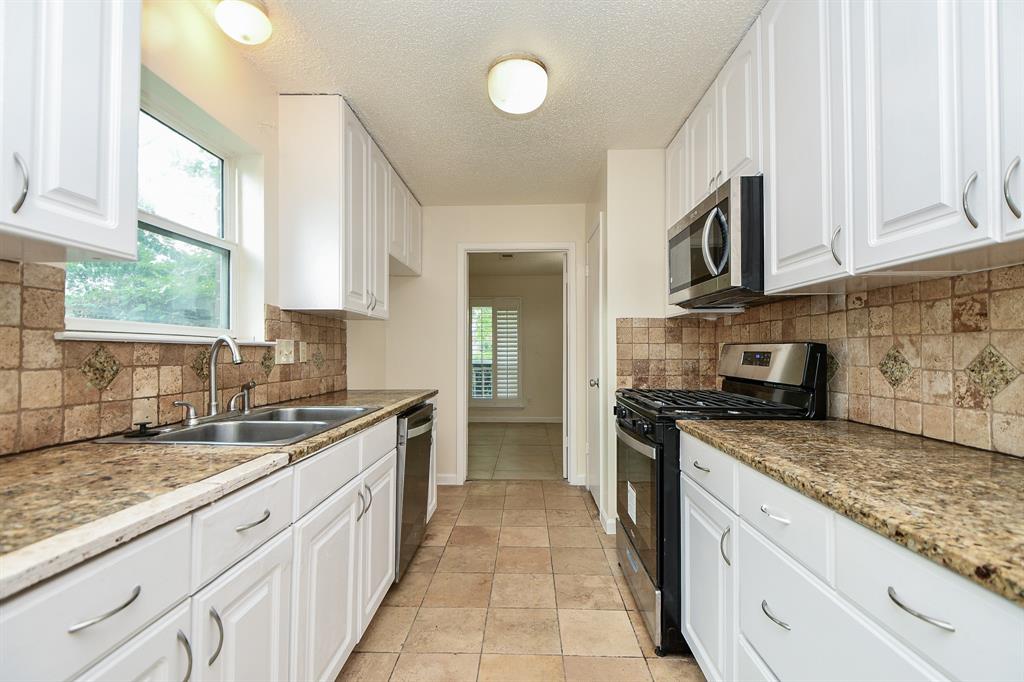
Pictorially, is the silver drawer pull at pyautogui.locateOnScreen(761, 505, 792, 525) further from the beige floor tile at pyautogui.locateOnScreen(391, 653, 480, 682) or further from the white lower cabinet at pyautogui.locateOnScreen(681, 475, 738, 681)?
the beige floor tile at pyautogui.locateOnScreen(391, 653, 480, 682)

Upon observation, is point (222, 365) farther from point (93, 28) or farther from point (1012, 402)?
point (1012, 402)

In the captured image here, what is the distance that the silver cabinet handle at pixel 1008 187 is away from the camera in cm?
79

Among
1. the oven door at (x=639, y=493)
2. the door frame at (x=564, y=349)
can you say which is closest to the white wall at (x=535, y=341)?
the door frame at (x=564, y=349)

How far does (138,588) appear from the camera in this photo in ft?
2.31

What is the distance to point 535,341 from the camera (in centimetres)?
745

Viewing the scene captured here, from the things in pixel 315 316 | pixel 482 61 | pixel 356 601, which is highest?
pixel 482 61

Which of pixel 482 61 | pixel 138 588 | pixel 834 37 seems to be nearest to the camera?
pixel 138 588

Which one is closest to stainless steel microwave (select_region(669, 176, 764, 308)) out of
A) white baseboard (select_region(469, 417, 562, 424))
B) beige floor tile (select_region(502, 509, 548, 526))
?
beige floor tile (select_region(502, 509, 548, 526))

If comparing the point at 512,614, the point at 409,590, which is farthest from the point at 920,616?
the point at 409,590

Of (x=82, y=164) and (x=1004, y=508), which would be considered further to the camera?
(x=82, y=164)

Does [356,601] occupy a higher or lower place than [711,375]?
lower

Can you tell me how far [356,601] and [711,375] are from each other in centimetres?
226

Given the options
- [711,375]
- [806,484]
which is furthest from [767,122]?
[711,375]

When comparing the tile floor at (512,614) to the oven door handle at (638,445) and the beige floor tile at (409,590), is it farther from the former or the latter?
the oven door handle at (638,445)
